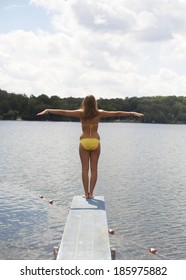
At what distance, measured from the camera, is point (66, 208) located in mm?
25031

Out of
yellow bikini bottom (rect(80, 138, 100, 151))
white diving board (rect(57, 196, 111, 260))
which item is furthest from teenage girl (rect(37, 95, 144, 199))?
white diving board (rect(57, 196, 111, 260))

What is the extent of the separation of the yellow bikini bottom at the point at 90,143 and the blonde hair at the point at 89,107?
0.67m

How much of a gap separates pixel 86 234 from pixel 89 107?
3558 mm

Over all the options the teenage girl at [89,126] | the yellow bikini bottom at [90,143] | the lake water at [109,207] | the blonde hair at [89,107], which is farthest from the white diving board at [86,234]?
the lake water at [109,207]

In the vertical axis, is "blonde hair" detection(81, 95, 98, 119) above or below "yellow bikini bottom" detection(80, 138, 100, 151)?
above

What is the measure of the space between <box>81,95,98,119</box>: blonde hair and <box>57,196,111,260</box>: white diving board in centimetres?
251

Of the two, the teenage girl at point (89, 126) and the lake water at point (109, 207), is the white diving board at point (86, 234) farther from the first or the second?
the lake water at point (109, 207)

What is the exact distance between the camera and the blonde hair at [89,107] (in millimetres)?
10930

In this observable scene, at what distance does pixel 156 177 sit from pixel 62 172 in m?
9.21

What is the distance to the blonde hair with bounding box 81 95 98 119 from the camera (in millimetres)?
10930

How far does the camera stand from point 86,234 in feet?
30.4

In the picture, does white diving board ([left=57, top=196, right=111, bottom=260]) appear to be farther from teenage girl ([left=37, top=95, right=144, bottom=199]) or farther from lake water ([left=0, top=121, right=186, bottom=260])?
lake water ([left=0, top=121, right=186, bottom=260])

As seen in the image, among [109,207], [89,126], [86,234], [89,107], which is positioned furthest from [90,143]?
[109,207]
